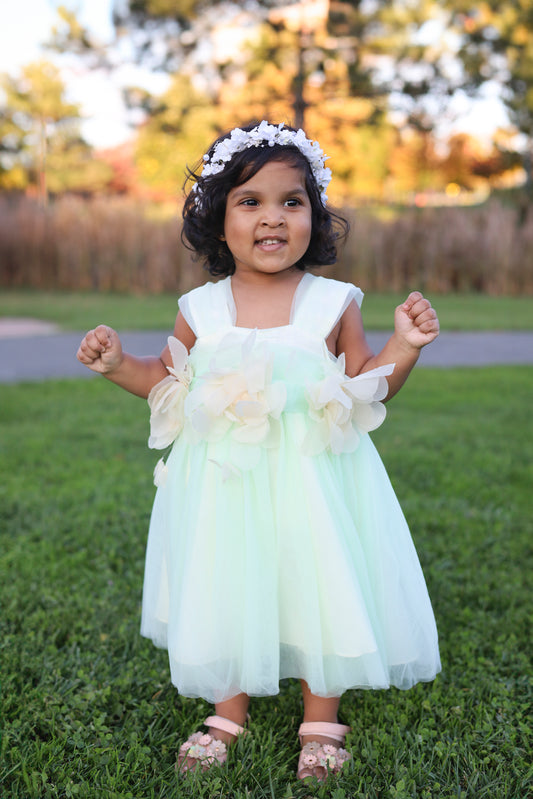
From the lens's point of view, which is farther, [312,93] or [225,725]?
[312,93]

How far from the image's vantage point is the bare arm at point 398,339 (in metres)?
1.67

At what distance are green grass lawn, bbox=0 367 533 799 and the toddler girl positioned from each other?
11cm

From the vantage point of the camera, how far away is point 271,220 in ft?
5.72

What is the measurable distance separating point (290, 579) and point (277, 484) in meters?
0.20

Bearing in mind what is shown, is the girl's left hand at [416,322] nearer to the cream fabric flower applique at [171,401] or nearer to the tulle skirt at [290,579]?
the tulle skirt at [290,579]

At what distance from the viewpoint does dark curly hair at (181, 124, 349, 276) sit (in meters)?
1.79

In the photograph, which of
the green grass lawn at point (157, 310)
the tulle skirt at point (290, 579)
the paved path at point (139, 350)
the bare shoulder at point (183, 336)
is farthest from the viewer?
the green grass lawn at point (157, 310)

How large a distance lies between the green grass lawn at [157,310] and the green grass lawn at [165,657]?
15.8ft

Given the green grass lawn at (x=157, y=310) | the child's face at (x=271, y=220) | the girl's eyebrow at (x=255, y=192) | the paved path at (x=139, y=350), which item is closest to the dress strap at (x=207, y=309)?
the child's face at (x=271, y=220)

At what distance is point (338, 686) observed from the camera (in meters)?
1.62

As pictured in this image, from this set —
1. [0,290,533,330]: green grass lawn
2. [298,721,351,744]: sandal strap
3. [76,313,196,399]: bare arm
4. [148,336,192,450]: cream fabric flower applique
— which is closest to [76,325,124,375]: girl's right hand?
[76,313,196,399]: bare arm

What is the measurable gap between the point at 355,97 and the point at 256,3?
2.66 metres

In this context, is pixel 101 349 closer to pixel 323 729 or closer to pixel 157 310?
pixel 323 729

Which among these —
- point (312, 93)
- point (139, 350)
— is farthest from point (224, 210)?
point (312, 93)
